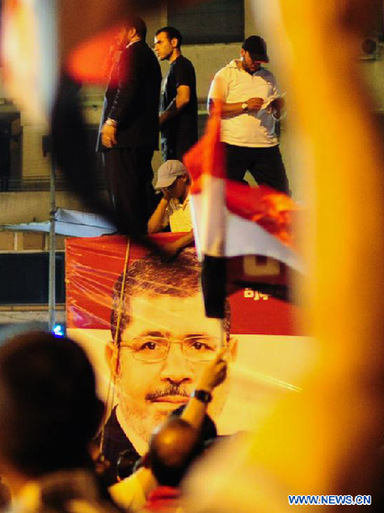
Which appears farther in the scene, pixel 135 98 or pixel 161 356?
pixel 135 98

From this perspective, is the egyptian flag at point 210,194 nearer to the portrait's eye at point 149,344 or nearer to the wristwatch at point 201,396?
the wristwatch at point 201,396

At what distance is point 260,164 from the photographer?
16.9 feet

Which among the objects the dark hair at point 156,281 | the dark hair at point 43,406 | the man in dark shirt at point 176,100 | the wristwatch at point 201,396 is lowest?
the wristwatch at point 201,396

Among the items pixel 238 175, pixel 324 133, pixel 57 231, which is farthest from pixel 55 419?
pixel 57 231

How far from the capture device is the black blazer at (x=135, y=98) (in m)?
4.89

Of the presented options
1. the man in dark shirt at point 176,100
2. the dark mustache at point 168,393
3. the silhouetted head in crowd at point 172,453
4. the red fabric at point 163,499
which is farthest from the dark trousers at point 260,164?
the red fabric at point 163,499

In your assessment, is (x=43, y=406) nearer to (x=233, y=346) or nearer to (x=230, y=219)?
(x=230, y=219)

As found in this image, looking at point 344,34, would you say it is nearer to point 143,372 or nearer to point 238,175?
point 143,372

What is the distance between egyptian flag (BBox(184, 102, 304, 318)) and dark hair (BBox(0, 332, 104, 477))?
716mm

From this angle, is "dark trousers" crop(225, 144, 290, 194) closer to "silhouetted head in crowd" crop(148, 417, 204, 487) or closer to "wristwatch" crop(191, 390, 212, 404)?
"wristwatch" crop(191, 390, 212, 404)

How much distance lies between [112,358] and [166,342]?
340 millimetres

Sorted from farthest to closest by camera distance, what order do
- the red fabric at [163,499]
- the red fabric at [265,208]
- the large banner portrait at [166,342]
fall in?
the large banner portrait at [166,342], the red fabric at [265,208], the red fabric at [163,499]

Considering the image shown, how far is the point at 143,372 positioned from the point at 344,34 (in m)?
3.34

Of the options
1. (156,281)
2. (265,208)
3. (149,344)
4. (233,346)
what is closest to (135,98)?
(156,281)
